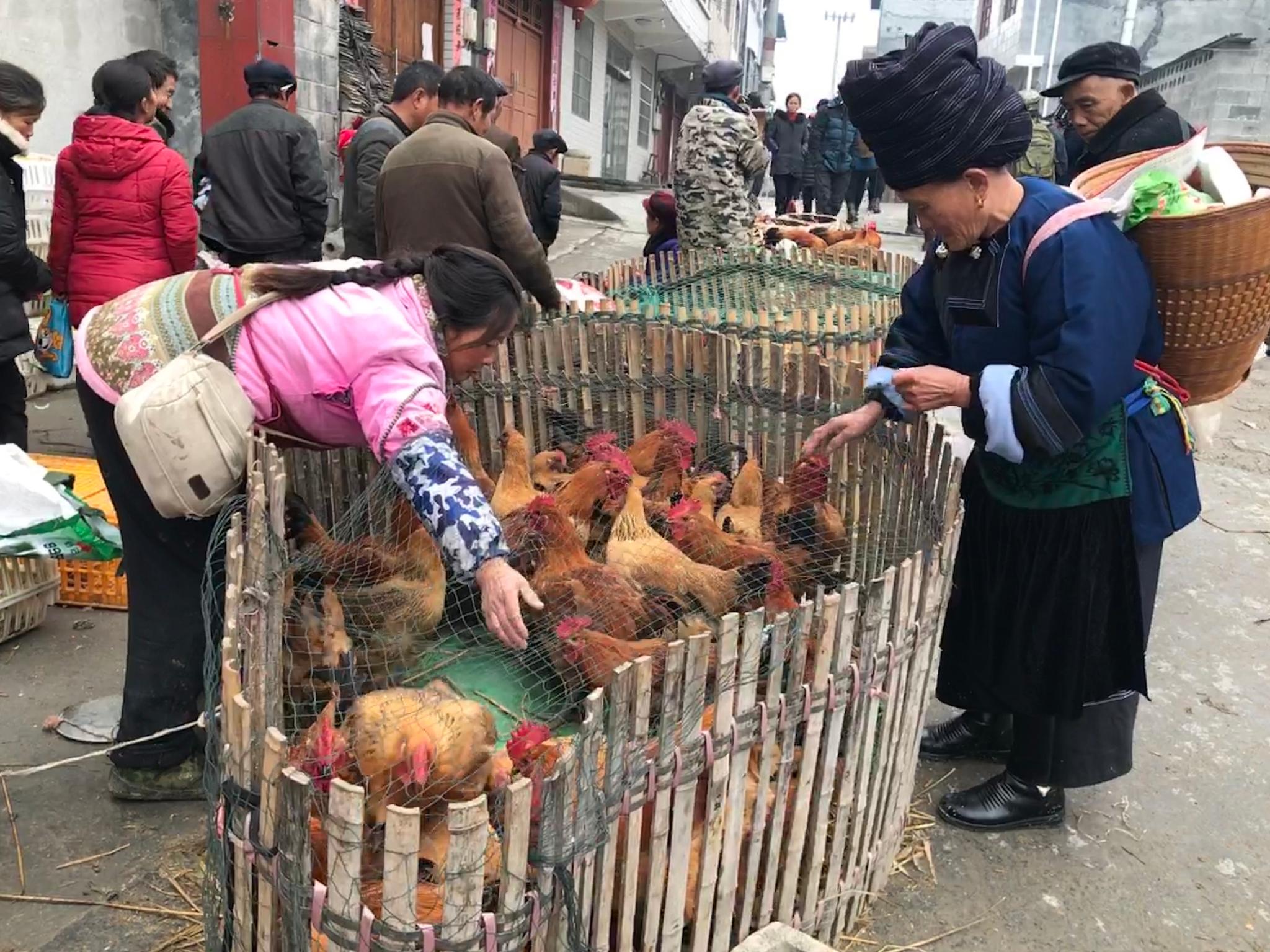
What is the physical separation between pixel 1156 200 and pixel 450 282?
1.78 m

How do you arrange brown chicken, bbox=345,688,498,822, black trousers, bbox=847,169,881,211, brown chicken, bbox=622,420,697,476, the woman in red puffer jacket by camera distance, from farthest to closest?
black trousers, bbox=847,169,881,211 → the woman in red puffer jacket → brown chicken, bbox=622,420,697,476 → brown chicken, bbox=345,688,498,822

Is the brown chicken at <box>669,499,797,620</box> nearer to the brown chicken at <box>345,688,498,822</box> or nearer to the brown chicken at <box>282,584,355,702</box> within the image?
the brown chicken at <box>282,584,355,702</box>

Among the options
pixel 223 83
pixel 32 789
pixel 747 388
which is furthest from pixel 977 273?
pixel 223 83

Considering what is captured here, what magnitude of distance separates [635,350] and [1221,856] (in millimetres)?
2802

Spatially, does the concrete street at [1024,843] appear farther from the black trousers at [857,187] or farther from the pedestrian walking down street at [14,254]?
the black trousers at [857,187]

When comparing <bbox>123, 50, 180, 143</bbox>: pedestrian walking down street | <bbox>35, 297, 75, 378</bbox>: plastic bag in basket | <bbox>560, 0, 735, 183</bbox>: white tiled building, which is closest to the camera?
<bbox>123, 50, 180, 143</bbox>: pedestrian walking down street

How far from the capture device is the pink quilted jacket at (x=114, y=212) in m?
4.86

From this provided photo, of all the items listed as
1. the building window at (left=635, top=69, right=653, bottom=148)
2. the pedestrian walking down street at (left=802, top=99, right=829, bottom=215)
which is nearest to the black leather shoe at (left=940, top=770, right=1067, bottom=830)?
the pedestrian walking down street at (left=802, top=99, right=829, bottom=215)

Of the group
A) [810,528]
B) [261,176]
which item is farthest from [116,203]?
[810,528]

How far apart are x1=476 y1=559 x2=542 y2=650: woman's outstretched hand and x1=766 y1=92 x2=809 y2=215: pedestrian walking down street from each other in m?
15.5

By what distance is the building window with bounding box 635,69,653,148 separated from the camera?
100ft

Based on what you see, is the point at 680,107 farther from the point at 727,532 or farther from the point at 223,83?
the point at 727,532

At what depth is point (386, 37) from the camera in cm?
1195

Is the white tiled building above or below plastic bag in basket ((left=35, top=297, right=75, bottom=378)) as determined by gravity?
above
